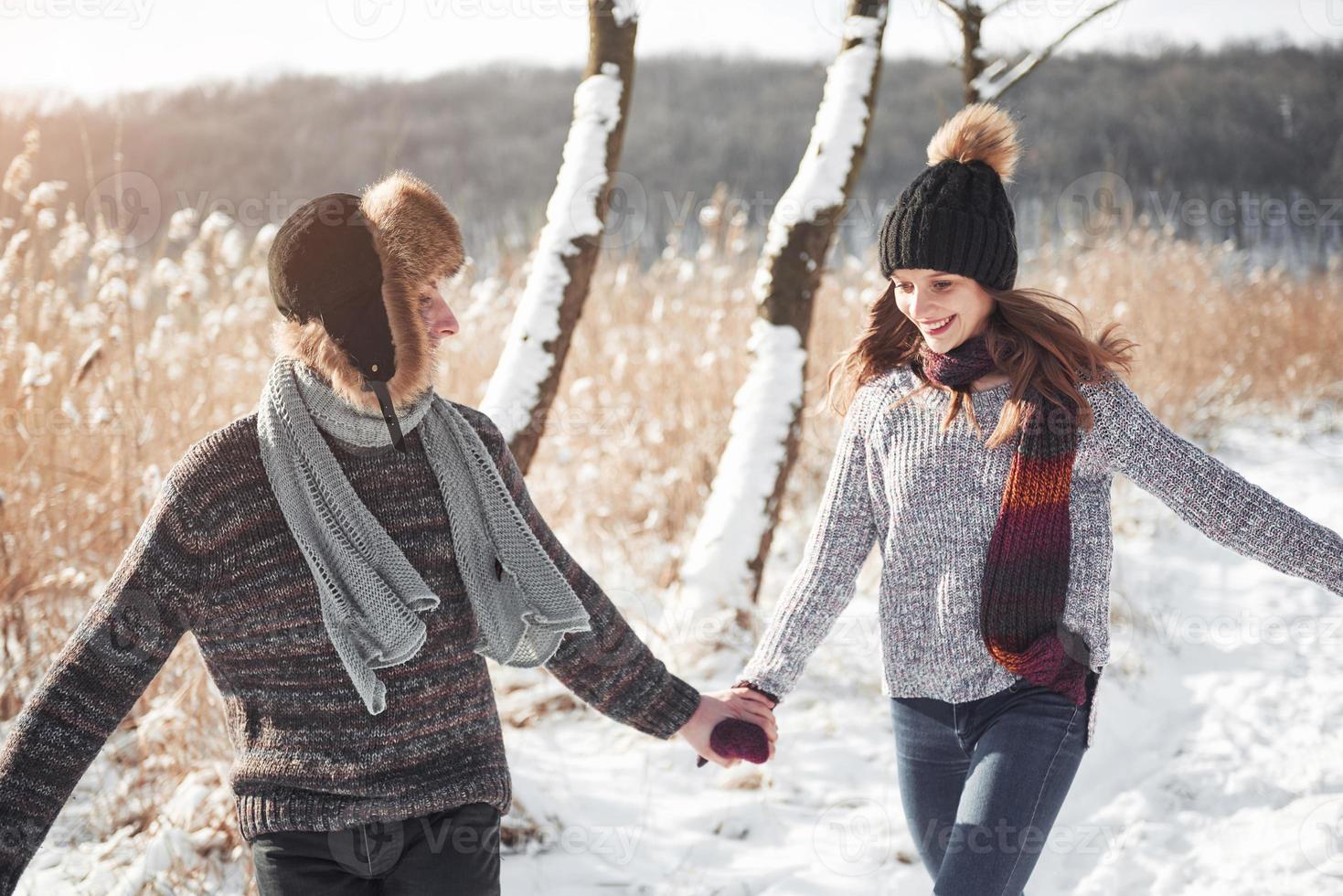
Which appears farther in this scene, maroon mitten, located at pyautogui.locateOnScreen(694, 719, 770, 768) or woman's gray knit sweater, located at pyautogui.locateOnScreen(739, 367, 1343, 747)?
maroon mitten, located at pyautogui.locateOnScreen(694, 719, 770, 768)

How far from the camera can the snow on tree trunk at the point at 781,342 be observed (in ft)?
13.1

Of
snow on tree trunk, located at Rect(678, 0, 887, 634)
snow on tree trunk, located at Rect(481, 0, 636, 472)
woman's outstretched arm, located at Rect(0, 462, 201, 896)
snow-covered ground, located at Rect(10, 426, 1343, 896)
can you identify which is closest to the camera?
woman's outstretched arm, located at Rect(0, 462, 201, 896)

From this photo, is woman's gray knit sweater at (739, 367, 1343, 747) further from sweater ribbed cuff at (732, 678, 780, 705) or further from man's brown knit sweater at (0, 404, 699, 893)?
man's brown knit sweater at (0, 404, 699, 893)

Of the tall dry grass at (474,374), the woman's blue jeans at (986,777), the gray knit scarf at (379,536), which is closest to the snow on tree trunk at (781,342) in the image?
the tall dry grass at (474,374)

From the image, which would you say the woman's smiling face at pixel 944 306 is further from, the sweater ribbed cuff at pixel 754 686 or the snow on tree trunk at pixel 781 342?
the snow on tree trunk at pixel 781 342

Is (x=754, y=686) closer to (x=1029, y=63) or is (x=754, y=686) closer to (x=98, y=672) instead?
(x=98, y=672)

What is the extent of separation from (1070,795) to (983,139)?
6.93ft

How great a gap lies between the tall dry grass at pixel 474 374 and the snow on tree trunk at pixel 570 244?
0.43 m

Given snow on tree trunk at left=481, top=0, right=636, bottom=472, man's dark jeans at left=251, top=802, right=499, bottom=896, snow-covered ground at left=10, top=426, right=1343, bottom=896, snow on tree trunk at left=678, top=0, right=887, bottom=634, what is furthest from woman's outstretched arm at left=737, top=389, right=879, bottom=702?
snow on tree trunk at left=678, top=0, right=887, bottom=634

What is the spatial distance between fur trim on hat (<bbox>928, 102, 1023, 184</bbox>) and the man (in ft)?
3.39

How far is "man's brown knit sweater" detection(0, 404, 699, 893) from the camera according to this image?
58.9 inches

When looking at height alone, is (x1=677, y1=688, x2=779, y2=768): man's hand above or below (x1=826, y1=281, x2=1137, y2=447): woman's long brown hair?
below

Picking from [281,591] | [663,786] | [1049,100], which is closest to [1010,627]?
[281,591]

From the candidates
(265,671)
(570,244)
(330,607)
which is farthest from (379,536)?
(570,244)
